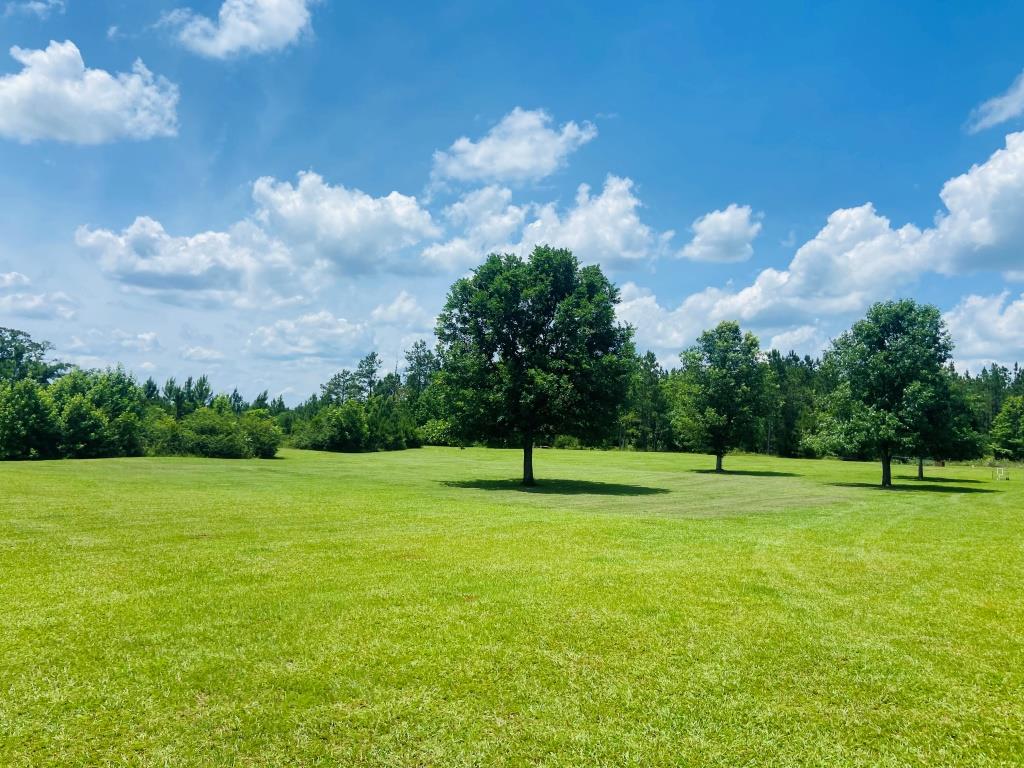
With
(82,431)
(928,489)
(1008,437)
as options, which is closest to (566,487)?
(928,489)

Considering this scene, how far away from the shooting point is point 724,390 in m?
54.0

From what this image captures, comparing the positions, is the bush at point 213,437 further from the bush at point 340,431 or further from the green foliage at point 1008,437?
the green foliage at point 1008,437

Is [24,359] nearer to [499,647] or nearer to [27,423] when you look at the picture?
[27,423]

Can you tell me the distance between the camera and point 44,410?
4981cm

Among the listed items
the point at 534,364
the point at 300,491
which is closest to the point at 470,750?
the point at 300,491

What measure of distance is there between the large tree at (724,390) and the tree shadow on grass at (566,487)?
2231cm

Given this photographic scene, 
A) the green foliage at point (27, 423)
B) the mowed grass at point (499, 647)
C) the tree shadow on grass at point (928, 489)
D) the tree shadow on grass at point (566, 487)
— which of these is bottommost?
the tree shadow on grass at point (928, 489)

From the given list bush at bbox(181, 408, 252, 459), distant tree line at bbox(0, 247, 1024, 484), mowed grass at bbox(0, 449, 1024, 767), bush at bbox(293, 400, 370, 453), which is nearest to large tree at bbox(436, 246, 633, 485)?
distant tree line at bbox(0, 247, 1024, 484)

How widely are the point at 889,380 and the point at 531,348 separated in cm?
2198

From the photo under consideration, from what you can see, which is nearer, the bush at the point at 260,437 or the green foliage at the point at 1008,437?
the bush at the point at 260,437

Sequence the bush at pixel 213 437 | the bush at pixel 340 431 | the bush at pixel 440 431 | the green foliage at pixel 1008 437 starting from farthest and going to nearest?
1. the green foliage at pixel 1008 437
2. the bush at pixel 340 431
3. the bush at pixel 213 437
4. the bush at pixel 440 431

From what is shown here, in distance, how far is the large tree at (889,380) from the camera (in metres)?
33.8

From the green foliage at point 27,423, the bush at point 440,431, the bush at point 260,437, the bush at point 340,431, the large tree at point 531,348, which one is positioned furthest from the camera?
the bush at point 340,431

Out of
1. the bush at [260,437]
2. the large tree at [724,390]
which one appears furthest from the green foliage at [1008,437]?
the bush at [260,437]
